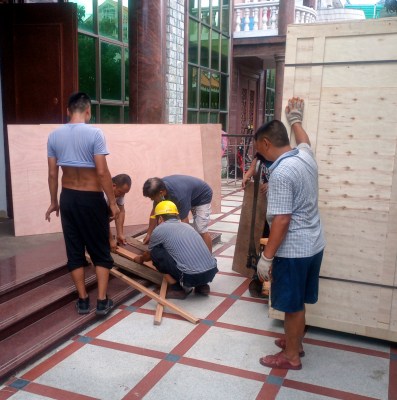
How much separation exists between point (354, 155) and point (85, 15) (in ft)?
16.9

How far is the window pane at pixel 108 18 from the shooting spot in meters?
7.32

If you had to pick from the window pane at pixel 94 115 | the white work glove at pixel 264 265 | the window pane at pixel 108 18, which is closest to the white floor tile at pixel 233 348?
the white work glove at pixel 264 265

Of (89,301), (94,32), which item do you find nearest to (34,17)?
(94,32)

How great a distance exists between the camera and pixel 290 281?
9.36 ft

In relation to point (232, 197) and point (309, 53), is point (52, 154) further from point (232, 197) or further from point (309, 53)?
point (232, 197)

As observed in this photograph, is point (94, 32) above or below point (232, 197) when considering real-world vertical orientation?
above

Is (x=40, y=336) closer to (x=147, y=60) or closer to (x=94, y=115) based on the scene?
(x=147, y=60)

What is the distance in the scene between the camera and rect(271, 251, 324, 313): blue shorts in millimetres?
2840

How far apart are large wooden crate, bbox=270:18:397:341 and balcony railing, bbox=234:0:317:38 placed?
10.9 m

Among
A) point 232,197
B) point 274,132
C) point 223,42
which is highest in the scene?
point 223,42

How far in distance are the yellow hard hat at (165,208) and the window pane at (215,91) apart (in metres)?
9.00

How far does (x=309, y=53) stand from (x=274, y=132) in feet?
2.91

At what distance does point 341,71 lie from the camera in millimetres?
3312

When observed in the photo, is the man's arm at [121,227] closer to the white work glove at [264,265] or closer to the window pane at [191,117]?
the white work glove at [264,265]
